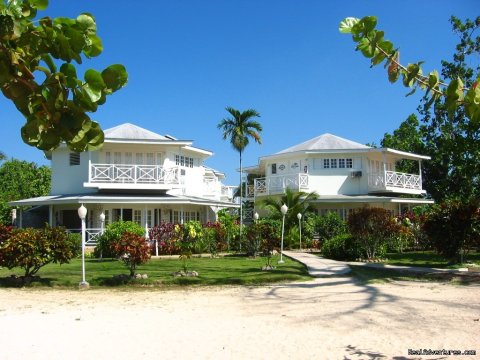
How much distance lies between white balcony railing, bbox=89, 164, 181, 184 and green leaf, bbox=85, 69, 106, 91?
25.6m

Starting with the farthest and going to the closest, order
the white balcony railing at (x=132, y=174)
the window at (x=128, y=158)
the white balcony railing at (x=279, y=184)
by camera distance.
Answer: the white balcony railing at (x=279, y=184)
the window at (x=128, y=158)
the white balcony railing at (x=132, y=174)

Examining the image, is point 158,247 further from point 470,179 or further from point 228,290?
point 470,179

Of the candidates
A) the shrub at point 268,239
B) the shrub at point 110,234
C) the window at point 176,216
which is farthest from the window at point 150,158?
the shrub at point 268,239

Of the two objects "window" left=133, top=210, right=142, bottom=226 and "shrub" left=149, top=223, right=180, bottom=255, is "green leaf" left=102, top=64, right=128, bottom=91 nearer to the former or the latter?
"shrub" left=149, top=223, right=180, bottom=255

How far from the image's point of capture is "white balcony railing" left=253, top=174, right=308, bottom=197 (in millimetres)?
33812

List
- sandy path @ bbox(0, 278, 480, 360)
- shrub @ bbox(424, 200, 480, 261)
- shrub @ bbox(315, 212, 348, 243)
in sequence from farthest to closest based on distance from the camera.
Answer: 1. shrub @ bbox(315, 212, 348, 243)
2. shrub @ bbox(424, 200, 480, 261)
3. sandy path @ bbox(0, 278, 480, 360)

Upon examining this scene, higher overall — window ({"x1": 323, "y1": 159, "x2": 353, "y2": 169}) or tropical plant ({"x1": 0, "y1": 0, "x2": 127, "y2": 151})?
window ({"x1": 323, "y1": 159, "x2": 353, "y2": 169})

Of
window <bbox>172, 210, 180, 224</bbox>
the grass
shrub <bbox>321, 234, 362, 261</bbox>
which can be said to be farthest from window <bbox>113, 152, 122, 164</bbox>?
the grass

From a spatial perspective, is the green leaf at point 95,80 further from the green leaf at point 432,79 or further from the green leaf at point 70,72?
the green leaf at point 432,79

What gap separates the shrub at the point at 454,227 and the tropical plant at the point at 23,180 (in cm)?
3317

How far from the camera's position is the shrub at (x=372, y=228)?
19578 mm

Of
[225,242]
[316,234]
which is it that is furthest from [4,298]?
[316,234]

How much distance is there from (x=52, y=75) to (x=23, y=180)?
45189 mm

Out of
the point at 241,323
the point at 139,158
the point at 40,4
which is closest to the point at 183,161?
the point at 139,158
